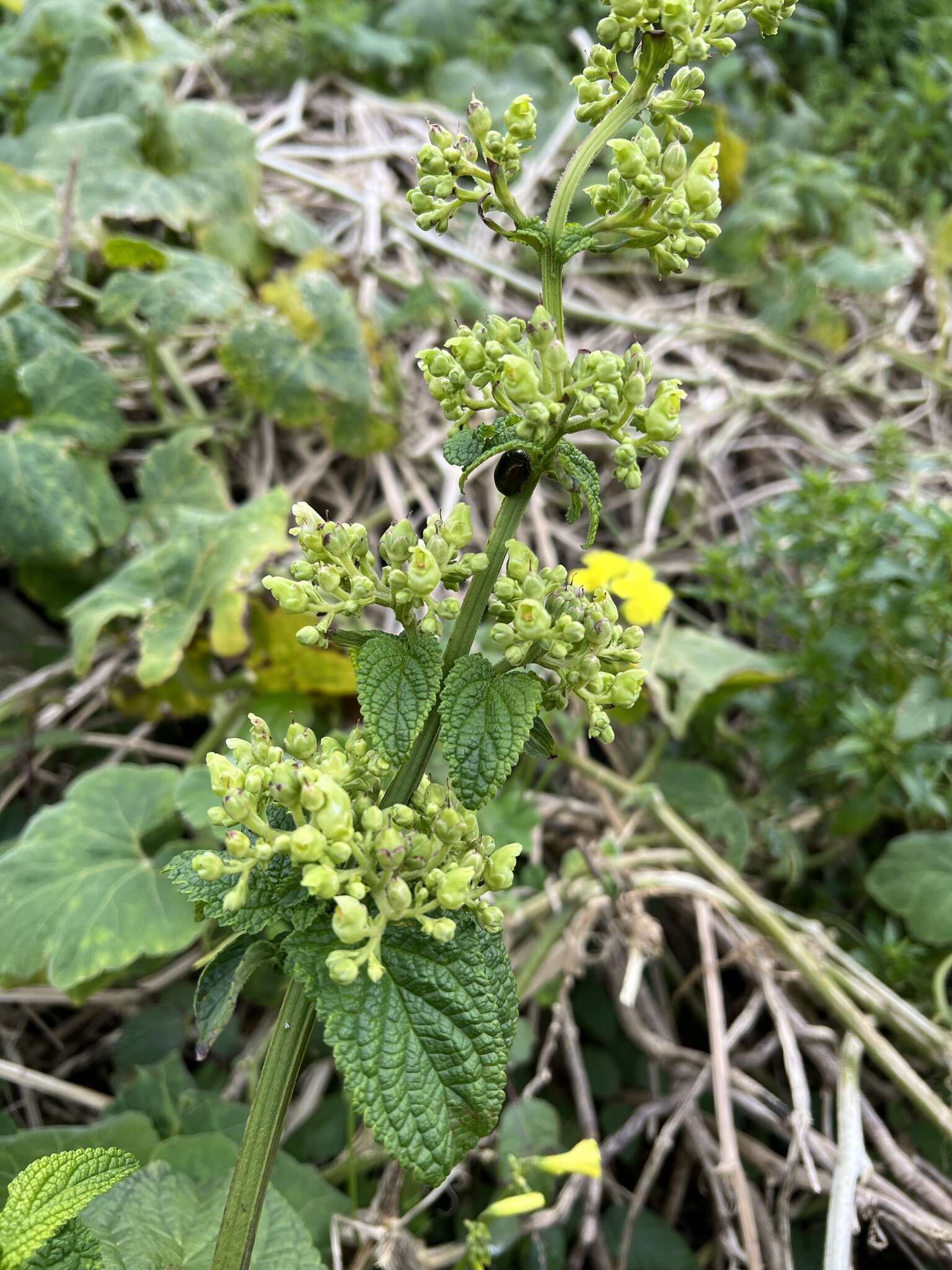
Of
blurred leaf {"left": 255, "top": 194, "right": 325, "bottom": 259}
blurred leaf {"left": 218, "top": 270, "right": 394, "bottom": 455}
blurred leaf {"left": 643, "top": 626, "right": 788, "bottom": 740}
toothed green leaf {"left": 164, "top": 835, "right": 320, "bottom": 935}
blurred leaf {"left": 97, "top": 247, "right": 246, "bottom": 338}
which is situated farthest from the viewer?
blurred leaf {"left": 255, "top": 194, "right": 325, "bottom": 259}

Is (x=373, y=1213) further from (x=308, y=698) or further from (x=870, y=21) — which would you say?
(x=870, y=21)

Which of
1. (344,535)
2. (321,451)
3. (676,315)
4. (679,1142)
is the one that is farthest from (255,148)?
(679,1142)

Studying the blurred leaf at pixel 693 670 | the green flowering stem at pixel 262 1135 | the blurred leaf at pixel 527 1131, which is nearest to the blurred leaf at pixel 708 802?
the blurred leaf at pixel 693 670

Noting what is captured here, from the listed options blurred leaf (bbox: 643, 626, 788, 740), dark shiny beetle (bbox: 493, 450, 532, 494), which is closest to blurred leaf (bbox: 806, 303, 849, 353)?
blurred leaf (bbox: 643, 626, 788, 740)

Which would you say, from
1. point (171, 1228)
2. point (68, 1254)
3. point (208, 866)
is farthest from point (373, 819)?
point (171, 1228)

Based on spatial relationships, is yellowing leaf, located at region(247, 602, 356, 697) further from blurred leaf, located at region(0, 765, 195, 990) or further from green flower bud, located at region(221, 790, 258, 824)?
green flower bud, located at region(221, 790, 258, 824)

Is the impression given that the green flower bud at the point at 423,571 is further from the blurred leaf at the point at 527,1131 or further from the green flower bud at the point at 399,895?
the blurred leaf at the point at 527,1131
